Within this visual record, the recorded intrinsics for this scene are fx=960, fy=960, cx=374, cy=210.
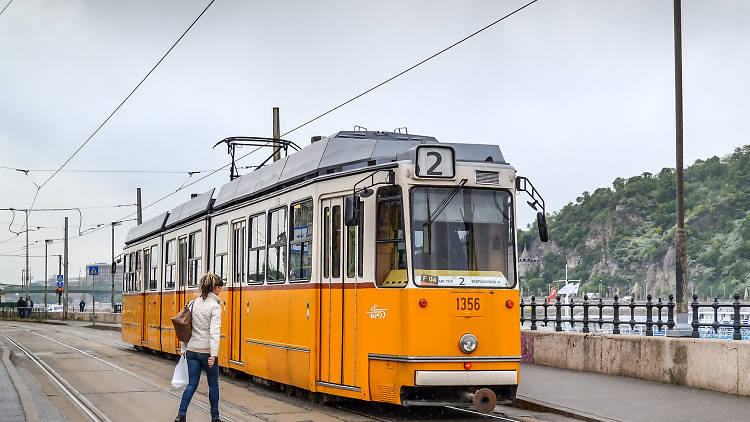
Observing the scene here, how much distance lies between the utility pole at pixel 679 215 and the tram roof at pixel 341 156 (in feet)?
15.6

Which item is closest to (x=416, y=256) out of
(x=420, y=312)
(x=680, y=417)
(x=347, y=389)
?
(x=420, y=312)

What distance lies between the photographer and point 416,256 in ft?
36.0

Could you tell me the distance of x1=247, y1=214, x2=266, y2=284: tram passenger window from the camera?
14.4 metres

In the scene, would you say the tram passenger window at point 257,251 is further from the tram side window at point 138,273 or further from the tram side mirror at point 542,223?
the tram side window at point 138,273

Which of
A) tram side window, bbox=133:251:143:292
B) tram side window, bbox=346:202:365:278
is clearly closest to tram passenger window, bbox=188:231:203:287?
tram side window, bbox=133:251:143:292

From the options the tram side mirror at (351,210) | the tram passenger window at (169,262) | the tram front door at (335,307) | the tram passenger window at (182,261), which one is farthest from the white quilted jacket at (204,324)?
the tram passenger window at (169,262)

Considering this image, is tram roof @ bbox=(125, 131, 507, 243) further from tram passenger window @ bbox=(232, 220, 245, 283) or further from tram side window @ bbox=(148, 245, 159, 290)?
tram side window @ bbox=(148, 245, 159, 290)

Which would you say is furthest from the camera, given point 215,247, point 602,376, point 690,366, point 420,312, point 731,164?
point 731,164

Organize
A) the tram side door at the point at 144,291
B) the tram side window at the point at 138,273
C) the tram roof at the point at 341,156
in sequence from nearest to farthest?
the tram roof at the point at 341,156
the tram side door at the point at 144,291
the tram side window at the point at 138,273

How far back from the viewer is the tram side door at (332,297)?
11734mm

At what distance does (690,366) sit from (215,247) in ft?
27.1

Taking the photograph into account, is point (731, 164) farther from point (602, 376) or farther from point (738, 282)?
point (602, 376)

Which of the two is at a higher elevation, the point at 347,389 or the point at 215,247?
the point at 215,247

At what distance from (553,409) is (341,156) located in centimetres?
419
